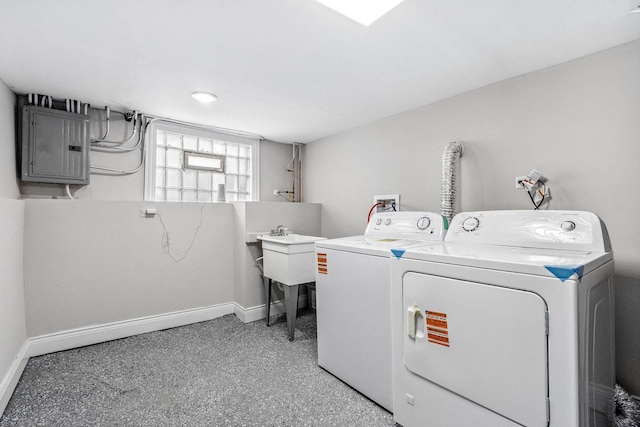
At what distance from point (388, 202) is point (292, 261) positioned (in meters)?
1.09

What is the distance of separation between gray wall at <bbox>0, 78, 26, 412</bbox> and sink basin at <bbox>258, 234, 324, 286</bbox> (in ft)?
5.80

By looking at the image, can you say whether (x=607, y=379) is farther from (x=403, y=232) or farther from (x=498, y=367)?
(x=403, y=232)

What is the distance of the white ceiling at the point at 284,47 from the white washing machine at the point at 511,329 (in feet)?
3.24

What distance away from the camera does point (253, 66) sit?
1.90 m

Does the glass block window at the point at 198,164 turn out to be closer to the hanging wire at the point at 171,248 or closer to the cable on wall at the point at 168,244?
the cable on wall at the point at 168,244

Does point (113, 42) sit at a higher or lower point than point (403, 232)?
higher

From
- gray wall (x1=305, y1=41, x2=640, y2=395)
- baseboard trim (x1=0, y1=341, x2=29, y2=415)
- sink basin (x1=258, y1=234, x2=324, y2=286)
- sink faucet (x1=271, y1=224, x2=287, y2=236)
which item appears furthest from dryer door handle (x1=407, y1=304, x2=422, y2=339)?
baseboard trim (x1=0, y1=341, x2=29, y2=415)

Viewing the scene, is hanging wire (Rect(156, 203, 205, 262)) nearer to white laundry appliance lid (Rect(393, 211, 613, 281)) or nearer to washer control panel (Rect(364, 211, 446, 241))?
washer control panel (Rect(364, 211, 446, 241))

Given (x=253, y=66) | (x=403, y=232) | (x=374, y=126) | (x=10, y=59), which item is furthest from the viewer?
(x=374, y=126)

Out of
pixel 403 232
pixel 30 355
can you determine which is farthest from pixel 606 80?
pixel 30 355

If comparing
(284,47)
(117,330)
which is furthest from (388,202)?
(117,330)

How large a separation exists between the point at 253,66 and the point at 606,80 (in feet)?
6.92

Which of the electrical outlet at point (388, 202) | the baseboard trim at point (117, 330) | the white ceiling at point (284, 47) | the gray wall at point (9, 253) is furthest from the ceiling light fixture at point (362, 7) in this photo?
the baseboard trim at point (117, 330)

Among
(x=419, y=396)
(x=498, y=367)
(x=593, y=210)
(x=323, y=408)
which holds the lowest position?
(x=323, y=408)
